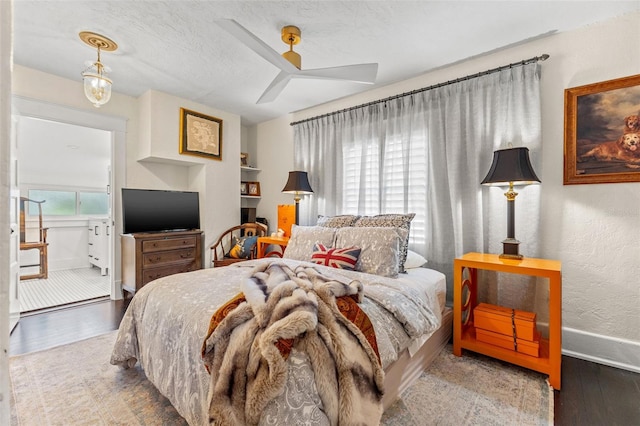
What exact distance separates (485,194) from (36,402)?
343 centimetres

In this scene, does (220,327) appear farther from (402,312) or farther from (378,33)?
(378,33)

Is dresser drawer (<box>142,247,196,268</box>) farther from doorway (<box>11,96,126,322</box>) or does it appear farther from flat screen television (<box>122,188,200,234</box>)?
doorway (<box>11,96,126,322</box>)

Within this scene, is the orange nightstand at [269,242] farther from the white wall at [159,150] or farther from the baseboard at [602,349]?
the baseboard at [602,349]

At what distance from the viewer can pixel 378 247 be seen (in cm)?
229

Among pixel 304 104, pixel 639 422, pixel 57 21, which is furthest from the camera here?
pixel 304 104

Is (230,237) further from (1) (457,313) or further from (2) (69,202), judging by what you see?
(2) (69,202)

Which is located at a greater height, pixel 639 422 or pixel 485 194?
pixel 485 194

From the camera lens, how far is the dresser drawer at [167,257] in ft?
11.2

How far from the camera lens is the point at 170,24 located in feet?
7.38

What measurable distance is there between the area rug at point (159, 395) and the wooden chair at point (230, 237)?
6.33 feet

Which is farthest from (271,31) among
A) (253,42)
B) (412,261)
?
(412,261)

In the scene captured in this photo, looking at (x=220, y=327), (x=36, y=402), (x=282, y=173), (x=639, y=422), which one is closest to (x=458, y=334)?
(x=639, y=422)

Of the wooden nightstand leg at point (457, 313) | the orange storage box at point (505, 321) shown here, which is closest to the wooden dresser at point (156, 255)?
the wooden nightstand leg at point (457, 313)

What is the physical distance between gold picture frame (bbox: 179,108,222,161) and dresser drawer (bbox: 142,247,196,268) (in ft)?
4.10
